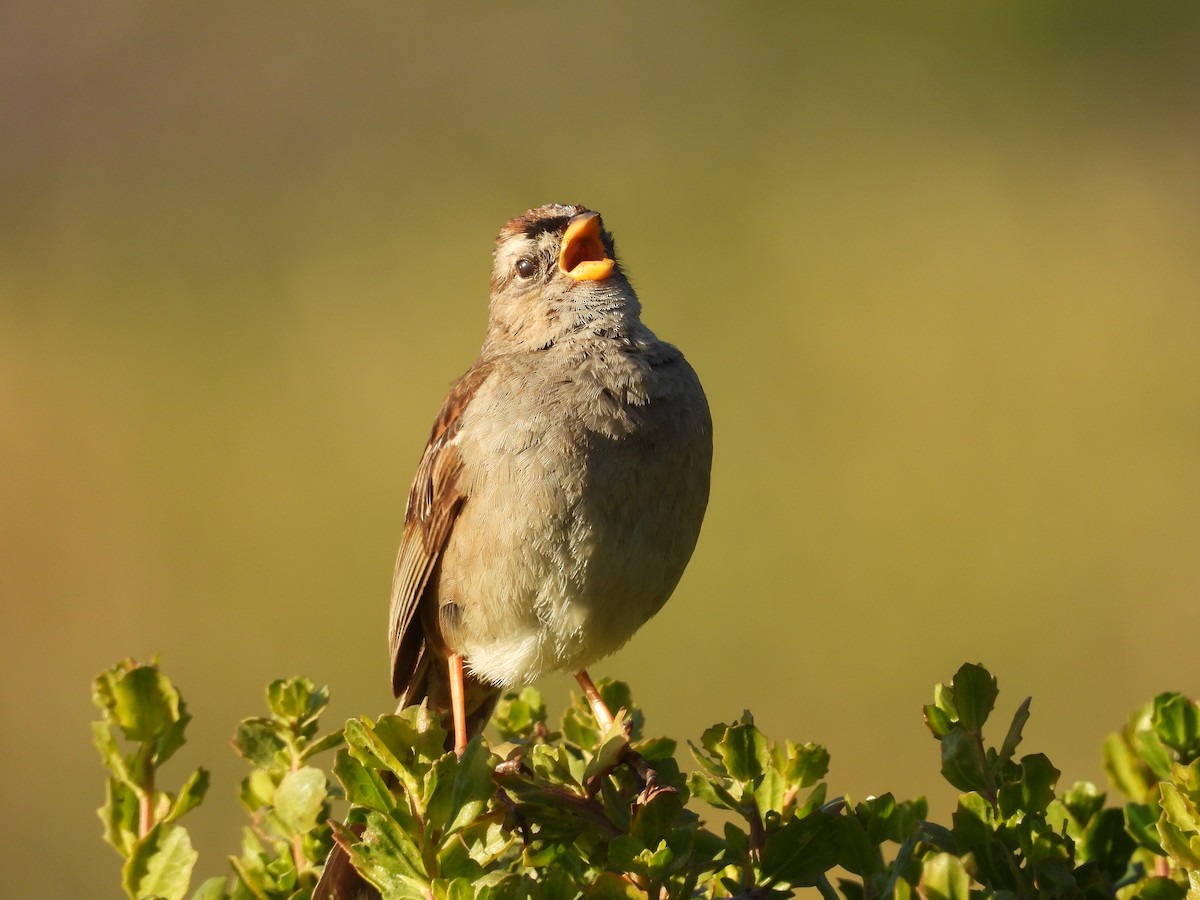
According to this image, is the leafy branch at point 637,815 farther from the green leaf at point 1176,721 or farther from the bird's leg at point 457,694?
the bird's leg at point 457,694

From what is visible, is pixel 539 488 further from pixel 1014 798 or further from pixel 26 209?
pixel 26 209

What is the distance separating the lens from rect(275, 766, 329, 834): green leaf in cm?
224

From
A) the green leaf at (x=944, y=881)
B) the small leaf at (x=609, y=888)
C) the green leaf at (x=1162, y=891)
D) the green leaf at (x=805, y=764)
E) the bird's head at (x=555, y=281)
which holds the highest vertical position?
the bird's head at (x=555, y=281)

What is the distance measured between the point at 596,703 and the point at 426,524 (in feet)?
2.38

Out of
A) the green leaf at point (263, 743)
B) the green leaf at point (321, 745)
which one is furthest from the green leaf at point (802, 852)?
the green leaf at point (263, 743)

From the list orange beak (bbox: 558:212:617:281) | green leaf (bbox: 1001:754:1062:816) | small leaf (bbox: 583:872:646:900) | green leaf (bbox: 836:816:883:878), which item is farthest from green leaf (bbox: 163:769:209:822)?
orange beak (bbox: 558:212:617:281)

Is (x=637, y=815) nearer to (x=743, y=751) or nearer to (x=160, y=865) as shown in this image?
(x=743, y=751)

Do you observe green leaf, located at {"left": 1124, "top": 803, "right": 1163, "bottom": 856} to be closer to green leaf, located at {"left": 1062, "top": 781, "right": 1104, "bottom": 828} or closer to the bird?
green leaf, located at {"left": 1062, "top": 781, "right": 1104, "bottom": 828}

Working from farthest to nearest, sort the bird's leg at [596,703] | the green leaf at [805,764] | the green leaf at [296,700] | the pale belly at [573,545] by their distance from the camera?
the pale belly at [573,545] → the bird's leg at [596,703] → the green leaf at [296,700] → the green leaf at [805,764]

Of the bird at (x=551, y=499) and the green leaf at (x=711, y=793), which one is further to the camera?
the bird at (x=551, y=499)

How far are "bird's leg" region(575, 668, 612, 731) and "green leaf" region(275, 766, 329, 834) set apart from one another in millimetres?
583

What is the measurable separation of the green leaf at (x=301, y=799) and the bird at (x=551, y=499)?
2.40ft

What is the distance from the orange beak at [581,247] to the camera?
145 inches

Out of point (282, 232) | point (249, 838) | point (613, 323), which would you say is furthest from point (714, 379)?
point (249, 838)
